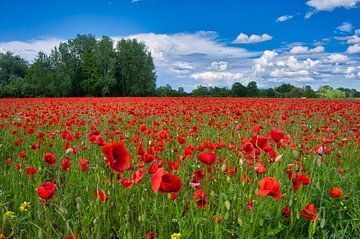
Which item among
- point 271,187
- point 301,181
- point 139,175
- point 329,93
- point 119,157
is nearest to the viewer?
point 271,187

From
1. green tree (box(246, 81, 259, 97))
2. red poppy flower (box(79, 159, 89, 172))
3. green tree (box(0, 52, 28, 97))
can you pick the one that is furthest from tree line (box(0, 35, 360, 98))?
red poppy flower (box(79, 159, 89, 172))

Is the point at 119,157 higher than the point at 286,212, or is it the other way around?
the point at 119,157

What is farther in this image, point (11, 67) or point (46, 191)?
point (11, 67)

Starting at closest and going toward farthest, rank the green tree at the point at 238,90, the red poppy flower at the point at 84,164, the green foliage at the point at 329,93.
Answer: the red poppy flower at the point at 84,164 → the green tree at the point at 238,90 → the green foliage at the point at 329,93

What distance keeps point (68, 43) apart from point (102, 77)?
30.4 feet

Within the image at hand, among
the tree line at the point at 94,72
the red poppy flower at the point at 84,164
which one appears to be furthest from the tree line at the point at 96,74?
the red poppy flower at the point at 84,164

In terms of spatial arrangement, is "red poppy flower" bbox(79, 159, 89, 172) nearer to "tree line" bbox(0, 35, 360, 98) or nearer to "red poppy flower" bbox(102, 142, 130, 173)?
"red poppy flower" bbox(102, 142, 130, 173)

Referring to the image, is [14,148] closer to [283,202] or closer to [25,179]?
[25,179]

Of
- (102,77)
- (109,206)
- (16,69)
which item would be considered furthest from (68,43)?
(109,206)

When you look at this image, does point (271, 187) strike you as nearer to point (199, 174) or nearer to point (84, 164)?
point (199, 174)

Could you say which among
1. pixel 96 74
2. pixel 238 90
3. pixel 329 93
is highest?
pixel 96 74

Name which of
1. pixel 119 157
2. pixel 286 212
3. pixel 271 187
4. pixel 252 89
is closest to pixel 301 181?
pixel 286 212

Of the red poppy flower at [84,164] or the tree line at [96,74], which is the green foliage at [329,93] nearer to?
the tree line at [96,74]

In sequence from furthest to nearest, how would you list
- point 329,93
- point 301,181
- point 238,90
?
1. point 329,93
2. point 238,90
3. point 301,181
